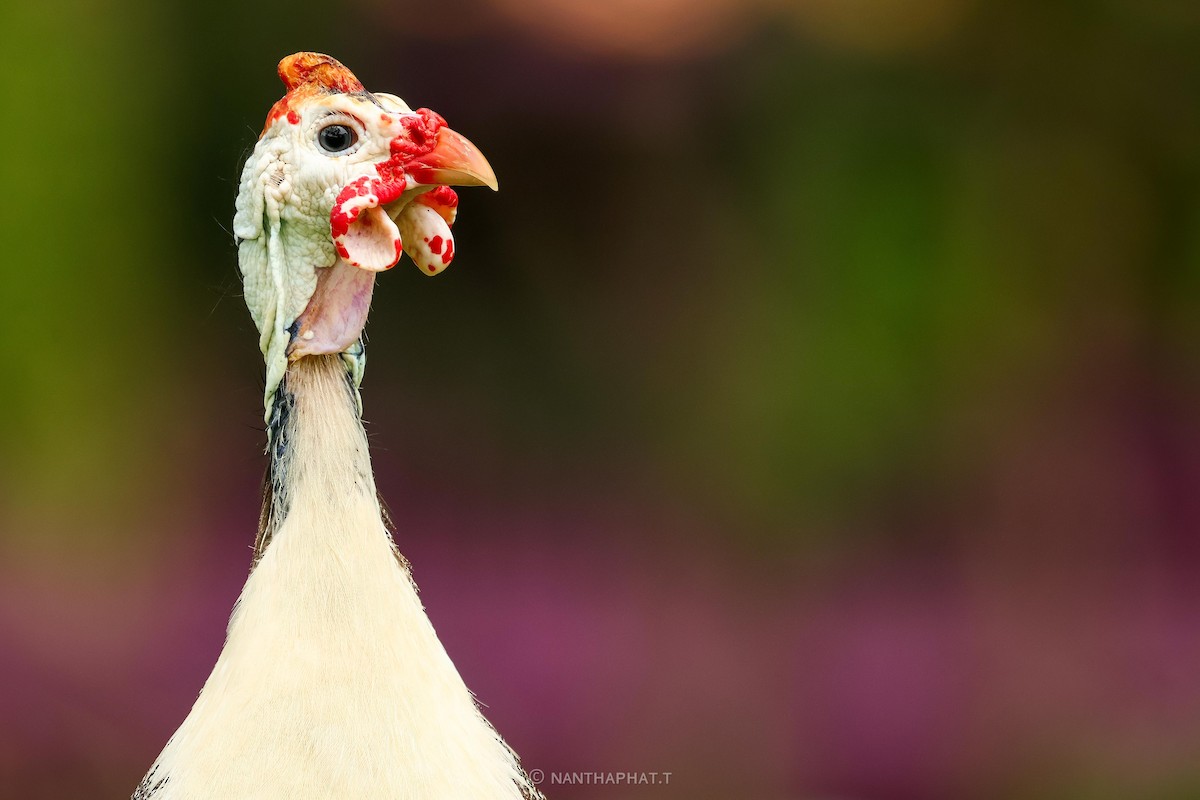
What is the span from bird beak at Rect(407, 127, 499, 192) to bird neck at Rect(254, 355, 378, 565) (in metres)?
0.30

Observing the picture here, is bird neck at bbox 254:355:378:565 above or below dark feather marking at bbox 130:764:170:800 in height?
above

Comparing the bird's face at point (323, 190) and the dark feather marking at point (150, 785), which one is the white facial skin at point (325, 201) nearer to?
the bird's face at point (323, 190)

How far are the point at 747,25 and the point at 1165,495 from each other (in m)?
1.68

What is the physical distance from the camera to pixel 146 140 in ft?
11.7

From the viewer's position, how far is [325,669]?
205cm

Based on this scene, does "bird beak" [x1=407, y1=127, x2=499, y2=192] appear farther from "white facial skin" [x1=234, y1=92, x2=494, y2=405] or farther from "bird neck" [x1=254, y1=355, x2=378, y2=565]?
"bird neck" [x1=254, y1=355, x2=378, y2=565]

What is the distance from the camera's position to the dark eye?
6.73 ft

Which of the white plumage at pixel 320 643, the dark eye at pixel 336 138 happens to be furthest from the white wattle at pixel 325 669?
the dark eye at pixel 336 138

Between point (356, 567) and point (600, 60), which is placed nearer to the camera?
point (356, 567)

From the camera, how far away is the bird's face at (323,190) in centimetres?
203

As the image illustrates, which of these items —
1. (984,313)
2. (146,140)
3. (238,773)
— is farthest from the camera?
(984,313)

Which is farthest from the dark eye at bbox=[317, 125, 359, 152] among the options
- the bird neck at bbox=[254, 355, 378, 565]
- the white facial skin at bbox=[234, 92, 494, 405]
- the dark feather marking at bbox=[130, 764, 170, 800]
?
the dark feather marking at bbox=[130, 764, 170, 800]

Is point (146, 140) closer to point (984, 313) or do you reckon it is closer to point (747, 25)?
point (747, 25)

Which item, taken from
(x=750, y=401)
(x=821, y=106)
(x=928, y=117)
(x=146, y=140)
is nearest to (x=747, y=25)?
(x=821, y=106)
